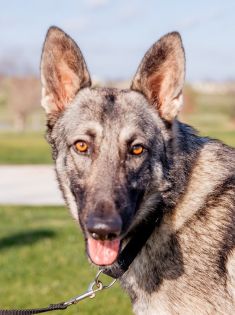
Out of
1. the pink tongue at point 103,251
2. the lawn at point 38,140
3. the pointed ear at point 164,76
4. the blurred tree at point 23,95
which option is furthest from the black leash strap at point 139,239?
the blurred tree at point 23,95

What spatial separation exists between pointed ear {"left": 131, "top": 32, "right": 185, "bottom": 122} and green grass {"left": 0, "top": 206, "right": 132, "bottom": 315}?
133 inches

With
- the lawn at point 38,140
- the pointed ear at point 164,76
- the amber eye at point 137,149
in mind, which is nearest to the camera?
the amber eye at point 137,149

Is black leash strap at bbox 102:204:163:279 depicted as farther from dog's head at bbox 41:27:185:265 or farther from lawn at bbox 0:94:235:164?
lawn at bbox 0:94:235:164

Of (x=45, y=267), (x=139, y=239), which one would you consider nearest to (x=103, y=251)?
(x=139, y=239)

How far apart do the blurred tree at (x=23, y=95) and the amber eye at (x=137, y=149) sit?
42.2m

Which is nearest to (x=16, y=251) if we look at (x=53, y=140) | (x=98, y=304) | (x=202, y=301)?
(x=98, y=304)

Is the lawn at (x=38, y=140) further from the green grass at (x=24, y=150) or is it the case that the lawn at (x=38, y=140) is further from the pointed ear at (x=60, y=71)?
the pointed ear at (x=60, y=71)

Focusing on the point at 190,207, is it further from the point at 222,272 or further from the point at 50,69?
the point at 50,69

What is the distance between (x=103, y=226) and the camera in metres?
3.85

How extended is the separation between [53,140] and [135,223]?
0.94 metres

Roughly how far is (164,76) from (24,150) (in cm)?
2627

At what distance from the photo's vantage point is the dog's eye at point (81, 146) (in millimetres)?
4430

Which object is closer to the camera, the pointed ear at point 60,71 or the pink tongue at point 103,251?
the pink tongue at point 103,251

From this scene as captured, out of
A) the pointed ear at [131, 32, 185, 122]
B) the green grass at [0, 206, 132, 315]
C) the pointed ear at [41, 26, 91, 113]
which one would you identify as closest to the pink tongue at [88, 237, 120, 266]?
the pointed ear at [131, 32, 185, 122]
